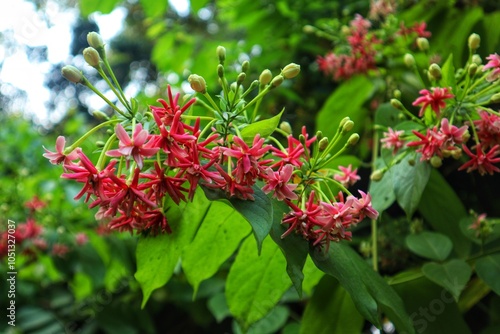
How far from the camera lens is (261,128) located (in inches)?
27.3

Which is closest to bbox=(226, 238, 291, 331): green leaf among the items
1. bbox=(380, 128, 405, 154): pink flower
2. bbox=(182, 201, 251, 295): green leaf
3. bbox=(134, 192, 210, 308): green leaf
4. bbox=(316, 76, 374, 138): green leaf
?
bbox=(182, 201, 251, 295): green leaf

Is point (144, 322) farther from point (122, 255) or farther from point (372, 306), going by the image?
point (372, 306)

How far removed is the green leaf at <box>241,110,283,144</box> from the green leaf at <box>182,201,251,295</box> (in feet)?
0.57

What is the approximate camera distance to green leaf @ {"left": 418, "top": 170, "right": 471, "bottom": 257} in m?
1.08

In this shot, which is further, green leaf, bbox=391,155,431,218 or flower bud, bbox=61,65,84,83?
green leaf, bbox=391,155,431,218

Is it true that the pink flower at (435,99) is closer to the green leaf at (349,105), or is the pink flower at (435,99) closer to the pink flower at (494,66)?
the pink flower at (494,66)

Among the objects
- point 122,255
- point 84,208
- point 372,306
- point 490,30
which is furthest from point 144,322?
point 490,30

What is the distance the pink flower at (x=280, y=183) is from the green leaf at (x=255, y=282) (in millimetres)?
210

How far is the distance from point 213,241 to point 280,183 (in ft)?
0.85

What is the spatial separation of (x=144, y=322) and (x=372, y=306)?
1.14 m

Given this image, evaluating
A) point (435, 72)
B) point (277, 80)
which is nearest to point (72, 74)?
point (277, 80)

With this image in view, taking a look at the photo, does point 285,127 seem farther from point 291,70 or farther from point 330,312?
point 330,312

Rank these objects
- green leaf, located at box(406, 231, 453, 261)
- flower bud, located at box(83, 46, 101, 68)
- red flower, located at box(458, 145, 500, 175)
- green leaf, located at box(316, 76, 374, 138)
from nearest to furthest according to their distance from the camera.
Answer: flower bud, located at box(83, 46, 101, 68) → red flower, located at box(458, 145, 500, 175) → green leaf, located at box(406, 231, 453, 261) → green leaf, located at box(316, 76, 374, 138)

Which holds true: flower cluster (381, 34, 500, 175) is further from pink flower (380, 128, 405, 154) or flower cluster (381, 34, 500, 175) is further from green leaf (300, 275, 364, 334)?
green leaf (300, 275, 364, 334)
